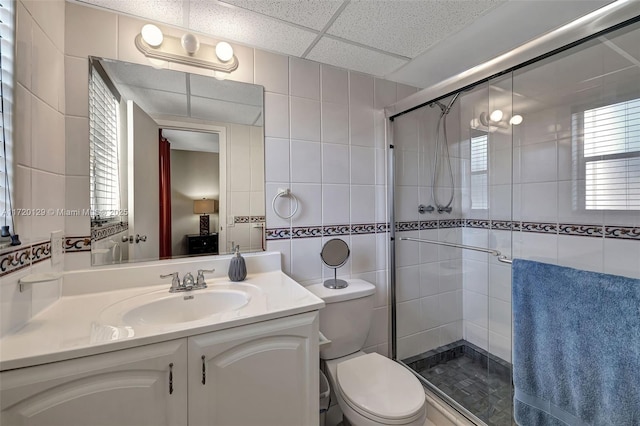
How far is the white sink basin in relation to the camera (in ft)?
3.17

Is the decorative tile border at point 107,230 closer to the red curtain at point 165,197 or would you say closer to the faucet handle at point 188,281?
the red curtain at point 165,197

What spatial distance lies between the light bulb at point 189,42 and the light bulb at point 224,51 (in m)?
0.10

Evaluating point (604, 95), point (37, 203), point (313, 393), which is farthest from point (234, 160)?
point (604, 95)

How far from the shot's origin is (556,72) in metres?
1.36

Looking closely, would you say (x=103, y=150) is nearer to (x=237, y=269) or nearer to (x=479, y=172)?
(x=237, y=269)

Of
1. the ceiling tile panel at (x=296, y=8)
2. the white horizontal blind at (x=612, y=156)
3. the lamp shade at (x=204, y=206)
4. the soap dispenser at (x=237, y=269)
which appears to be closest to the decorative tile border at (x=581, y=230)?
the white horizontal blind at (x=612, y=156)

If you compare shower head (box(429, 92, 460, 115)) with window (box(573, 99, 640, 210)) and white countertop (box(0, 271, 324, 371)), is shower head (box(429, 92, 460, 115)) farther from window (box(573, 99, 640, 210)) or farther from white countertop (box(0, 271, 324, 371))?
white countertop (box(0, 271, 324, 371))

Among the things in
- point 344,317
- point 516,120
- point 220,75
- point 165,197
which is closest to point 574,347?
point 344,317

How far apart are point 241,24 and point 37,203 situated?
1077mm

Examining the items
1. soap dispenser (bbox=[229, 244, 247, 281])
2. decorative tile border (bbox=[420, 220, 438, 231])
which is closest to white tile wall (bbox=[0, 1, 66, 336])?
soap dispenser (bbox=[229, 244, 247, 281])

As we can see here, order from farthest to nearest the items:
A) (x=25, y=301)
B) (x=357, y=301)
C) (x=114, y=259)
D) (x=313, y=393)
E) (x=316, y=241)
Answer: (x=316, y=241) → (x=357, y=301) → (x=114, y=259) → (x=313, y=393) → (x=25, y=301)

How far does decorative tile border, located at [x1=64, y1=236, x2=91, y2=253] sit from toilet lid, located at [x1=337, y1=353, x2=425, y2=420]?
1.26 meters

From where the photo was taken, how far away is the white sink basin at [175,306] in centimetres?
97

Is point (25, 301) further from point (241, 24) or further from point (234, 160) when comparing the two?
point (241, 24)
